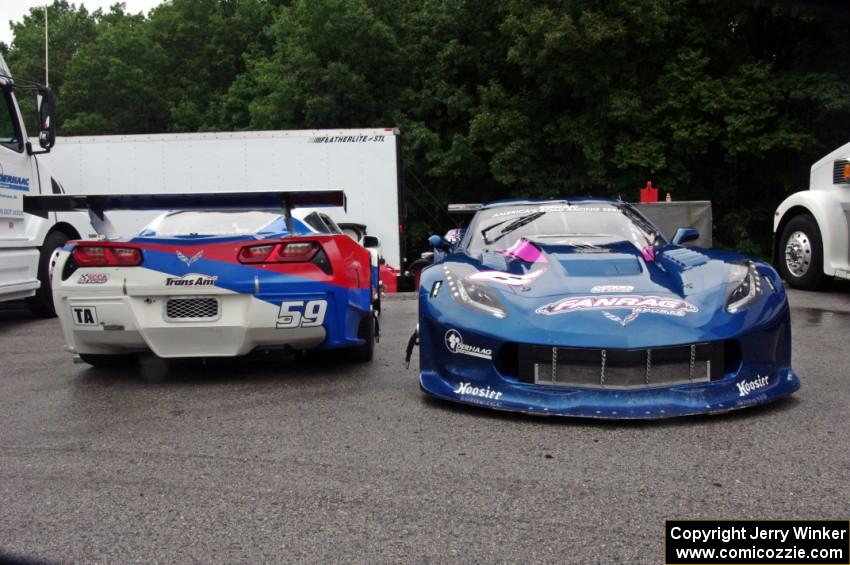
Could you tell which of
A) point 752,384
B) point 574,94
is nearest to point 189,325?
point 752,384

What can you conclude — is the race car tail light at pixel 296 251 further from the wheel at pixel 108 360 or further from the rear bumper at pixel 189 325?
the wheel at pixel 108 360

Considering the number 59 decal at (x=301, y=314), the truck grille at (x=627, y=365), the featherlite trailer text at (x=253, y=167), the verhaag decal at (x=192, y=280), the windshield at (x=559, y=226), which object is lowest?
the truck grille at (x=627, y=365)

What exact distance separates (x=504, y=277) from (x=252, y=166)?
9125 mm

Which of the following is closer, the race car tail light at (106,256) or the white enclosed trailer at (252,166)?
the race car tail light at (106,256)

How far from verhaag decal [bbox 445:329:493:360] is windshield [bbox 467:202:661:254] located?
1.23 m

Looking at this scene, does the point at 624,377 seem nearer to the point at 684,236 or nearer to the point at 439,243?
the point at 684,236

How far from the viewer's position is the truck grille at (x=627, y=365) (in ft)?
11.1

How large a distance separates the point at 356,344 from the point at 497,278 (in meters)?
1.23

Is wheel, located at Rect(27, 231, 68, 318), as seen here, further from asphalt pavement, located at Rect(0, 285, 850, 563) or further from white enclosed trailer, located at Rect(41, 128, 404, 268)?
asphalt pavement, located at Rect(0, 285, 850, 563)

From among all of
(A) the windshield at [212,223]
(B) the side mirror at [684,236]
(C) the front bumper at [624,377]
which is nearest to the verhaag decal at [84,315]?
(A) the windshield at [212,223]

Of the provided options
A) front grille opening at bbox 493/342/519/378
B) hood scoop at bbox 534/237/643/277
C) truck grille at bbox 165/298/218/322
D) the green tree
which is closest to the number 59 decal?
truck grille at bbox 165/298/218/322

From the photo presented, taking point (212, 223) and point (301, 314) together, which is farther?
point (212, 223)

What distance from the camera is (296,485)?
2.70 metres

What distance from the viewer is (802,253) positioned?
899 centimetres
